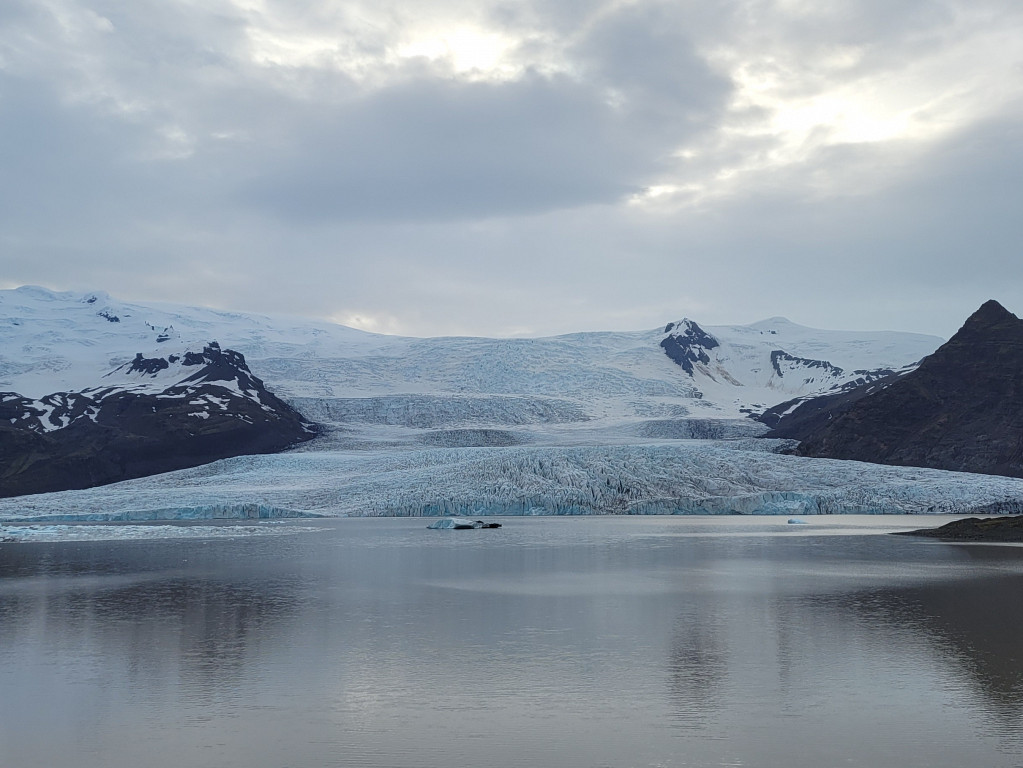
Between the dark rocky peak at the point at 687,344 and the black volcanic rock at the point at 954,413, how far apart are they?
2033 inches

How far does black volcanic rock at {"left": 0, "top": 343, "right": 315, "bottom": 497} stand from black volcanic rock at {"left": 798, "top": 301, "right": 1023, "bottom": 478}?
46739 mm

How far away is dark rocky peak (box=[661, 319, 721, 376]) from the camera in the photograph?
136 m

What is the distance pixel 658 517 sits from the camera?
48500mm

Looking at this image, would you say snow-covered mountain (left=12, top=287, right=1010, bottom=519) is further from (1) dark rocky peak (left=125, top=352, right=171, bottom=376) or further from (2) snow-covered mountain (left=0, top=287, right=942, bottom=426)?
(2) snow-covered mountain (left=0, top=287, right=942, bottom=426)

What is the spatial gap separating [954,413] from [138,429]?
66.2m

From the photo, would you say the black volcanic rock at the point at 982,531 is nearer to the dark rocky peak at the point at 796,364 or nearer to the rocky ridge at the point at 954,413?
the rocky ridge at the point at 954,413

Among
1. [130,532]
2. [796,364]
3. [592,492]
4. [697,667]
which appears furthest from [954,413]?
[796,364]

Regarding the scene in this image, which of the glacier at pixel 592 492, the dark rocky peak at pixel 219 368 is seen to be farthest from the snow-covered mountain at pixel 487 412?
the dark rocky peak at pixel 219 368

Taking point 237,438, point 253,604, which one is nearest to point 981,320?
point 237,438

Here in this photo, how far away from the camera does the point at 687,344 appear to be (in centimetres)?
14325

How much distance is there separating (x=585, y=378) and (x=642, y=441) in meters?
32.2

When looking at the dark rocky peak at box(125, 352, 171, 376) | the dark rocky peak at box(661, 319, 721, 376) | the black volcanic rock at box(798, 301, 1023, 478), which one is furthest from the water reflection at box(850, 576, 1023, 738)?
the dark rocky peak at box(661, 319, 721, 376)

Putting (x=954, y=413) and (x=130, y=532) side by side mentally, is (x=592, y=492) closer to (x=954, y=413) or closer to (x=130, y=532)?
(x=130, y=532)

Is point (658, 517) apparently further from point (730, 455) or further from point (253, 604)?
point (253, 604)
